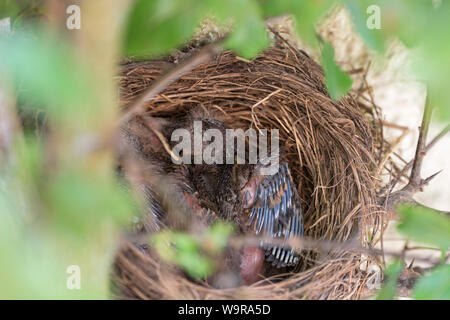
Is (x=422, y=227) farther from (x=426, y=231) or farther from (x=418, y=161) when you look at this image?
(x=418, y=161)

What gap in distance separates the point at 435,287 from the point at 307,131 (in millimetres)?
897

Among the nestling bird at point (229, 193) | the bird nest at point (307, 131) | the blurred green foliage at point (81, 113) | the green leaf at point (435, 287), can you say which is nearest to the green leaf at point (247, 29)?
the blurred green foliage at point (81, 113)

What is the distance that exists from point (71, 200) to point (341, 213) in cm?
113

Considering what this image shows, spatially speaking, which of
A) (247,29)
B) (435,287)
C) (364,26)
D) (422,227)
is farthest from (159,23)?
(435,287)

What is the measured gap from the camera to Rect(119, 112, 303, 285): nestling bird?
1.42 meters

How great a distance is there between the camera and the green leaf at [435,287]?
71 cm

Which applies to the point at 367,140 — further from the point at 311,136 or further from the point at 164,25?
the point at 164,25

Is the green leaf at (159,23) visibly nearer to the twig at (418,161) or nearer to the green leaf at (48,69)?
the green leaf at (48,69)

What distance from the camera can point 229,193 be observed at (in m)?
1.57

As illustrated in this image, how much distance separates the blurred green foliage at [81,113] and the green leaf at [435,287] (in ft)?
1.25

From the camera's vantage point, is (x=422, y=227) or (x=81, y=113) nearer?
(x=81, y=113)

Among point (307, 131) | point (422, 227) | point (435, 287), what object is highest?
point (307, 131)
